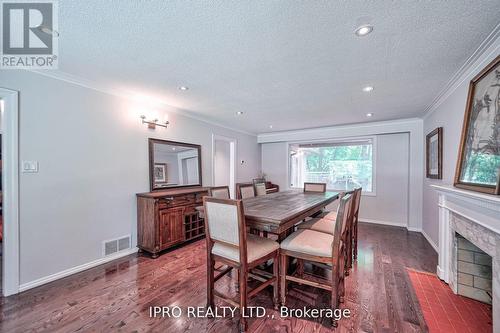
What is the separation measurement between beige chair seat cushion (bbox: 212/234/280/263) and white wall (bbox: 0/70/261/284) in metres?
1.89

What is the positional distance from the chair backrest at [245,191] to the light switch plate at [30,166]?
2322mm

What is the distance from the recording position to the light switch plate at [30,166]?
6.89 feet

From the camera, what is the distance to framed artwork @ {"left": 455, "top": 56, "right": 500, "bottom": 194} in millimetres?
1582

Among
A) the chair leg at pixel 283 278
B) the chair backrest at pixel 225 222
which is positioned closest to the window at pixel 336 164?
the chair leg at pixel 283 278

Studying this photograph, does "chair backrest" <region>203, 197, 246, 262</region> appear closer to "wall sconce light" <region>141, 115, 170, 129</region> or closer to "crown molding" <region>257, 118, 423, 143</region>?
"wall sconce light" <region>141, 115, 170, 129</region>

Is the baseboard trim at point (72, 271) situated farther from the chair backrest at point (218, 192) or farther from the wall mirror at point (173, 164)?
the chair backrest at point (218, 192)

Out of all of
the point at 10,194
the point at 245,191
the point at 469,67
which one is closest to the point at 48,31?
the point at 10,194

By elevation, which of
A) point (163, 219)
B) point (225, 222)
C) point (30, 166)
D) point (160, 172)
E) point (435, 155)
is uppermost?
point (435, 155)

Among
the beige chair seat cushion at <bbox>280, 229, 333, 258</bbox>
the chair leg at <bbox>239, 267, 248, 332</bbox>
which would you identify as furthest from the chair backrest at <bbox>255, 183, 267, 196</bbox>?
the chair leg at <bbox>239, 267, 248, 332</bbox>

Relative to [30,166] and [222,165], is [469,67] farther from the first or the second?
[222,165]

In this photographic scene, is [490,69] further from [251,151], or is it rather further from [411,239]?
[251,151]

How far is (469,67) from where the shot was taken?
6.77 feet

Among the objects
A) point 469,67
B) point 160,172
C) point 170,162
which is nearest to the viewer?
point 469,67

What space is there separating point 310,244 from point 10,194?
291 centimetres
